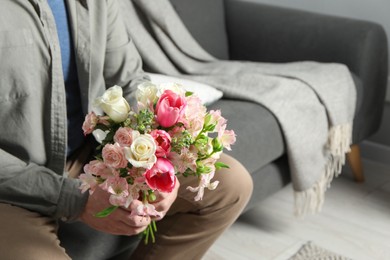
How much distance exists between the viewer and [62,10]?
1.54 m

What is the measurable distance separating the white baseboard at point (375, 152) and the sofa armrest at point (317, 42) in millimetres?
239

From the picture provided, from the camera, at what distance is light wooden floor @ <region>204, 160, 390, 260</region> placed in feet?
6.84

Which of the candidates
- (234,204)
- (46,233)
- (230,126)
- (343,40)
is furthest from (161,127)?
(343,40)

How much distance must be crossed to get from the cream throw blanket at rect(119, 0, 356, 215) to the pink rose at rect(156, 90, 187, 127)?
36.9 inches

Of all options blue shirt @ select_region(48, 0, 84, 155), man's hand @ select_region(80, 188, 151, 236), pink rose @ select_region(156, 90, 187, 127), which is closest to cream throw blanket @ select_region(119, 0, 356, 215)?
blue shirt @ select_region(48, 0, 84, 155)

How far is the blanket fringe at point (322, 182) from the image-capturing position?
2182 millimetres

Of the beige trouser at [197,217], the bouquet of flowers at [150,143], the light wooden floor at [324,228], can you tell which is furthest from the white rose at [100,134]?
the light wooden floor at [324,228]

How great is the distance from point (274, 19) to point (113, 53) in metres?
1.04

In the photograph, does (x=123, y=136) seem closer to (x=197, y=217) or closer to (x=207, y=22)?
(x=197, y=217)

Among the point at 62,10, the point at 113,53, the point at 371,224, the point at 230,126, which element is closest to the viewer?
the point at 62,10

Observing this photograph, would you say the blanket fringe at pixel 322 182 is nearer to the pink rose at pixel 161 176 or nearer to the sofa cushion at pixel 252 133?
the sofa cushion at pixel 252 133

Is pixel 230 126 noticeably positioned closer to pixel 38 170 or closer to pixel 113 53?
pixel 113 53

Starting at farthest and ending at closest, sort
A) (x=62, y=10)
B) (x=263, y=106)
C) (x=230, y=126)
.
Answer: (x=263, y=106) → (x=230, y=126) → (x=62, y=10)

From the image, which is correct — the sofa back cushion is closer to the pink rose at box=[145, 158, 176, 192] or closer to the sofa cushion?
the sofa cushion
